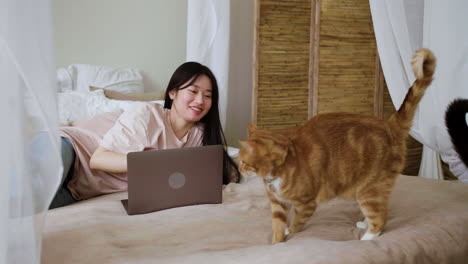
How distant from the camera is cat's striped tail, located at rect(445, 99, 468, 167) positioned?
146 centimetres

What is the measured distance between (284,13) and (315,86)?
65cm

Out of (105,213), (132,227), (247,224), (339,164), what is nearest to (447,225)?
(339,164)

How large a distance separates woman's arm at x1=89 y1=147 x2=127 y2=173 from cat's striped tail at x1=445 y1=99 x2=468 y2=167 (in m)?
1.32

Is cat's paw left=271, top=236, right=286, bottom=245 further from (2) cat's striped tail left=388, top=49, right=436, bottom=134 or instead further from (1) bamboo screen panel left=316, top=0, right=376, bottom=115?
(1) bamboo screen panel left=316, top=0, right=376, bottom=115

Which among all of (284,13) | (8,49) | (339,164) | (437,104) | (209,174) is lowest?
(209,174)

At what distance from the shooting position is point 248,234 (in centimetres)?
131

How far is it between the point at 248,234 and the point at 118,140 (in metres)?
0.78

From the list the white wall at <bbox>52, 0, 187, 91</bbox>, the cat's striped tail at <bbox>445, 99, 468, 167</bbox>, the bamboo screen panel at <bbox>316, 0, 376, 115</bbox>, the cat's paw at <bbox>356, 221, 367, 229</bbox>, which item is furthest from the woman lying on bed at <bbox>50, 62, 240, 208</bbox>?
the bamboo screen panel at <bbox>316, 0, 376, 115</bbox>

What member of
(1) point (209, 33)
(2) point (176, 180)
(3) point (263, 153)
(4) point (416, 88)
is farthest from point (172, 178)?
(1) point (209, 33)

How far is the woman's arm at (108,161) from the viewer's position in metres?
1.69

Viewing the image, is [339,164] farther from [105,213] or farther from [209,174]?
[105,213]

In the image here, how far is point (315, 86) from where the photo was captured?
10.8ft

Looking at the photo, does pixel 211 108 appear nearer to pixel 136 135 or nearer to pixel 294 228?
pixel 136 135

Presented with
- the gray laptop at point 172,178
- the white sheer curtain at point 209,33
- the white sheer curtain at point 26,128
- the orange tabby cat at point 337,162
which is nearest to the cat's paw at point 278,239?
the orange tabby cat at point 337,162
